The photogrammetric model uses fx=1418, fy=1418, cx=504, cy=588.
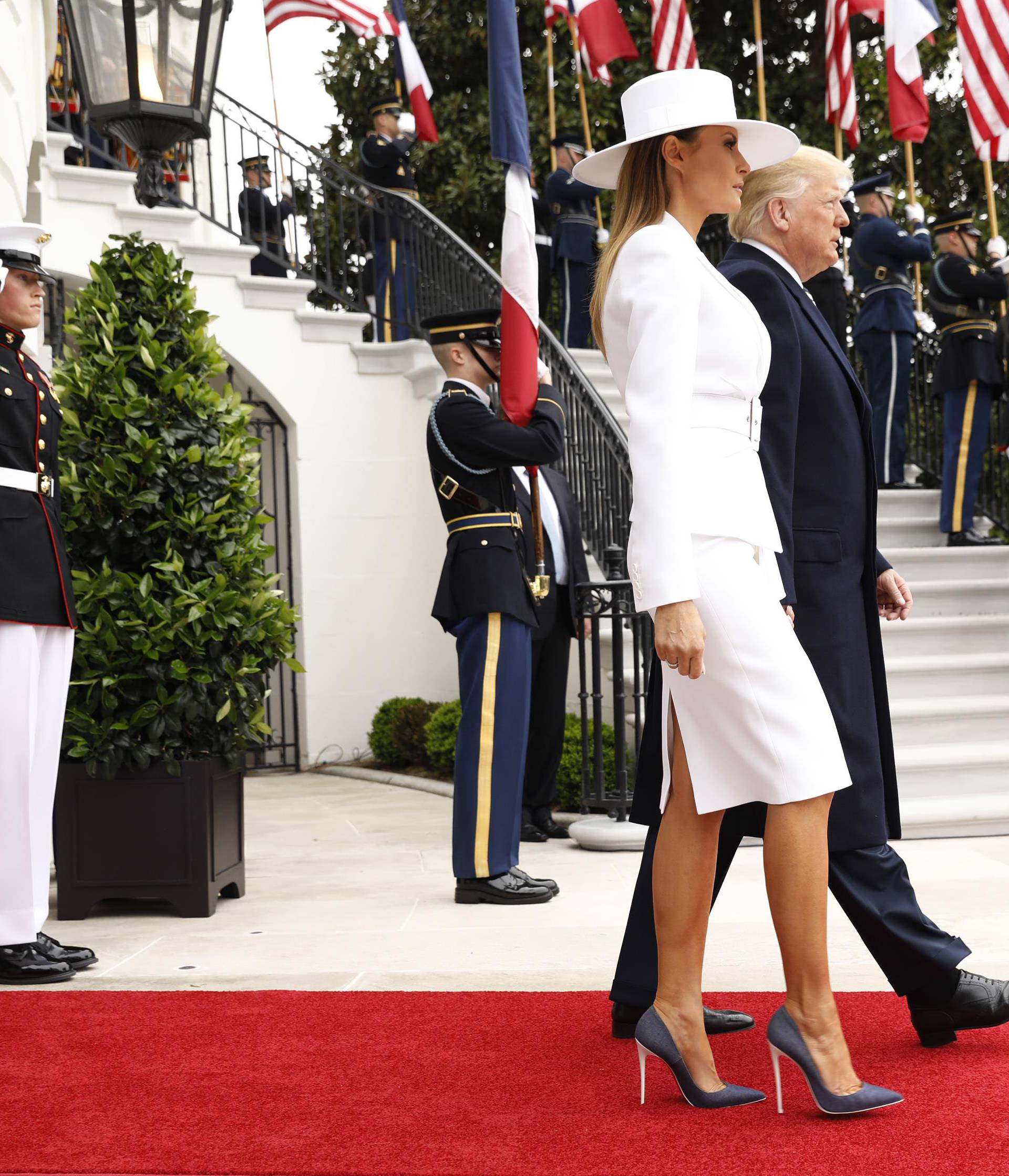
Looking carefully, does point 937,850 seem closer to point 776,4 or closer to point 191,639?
point 191,639

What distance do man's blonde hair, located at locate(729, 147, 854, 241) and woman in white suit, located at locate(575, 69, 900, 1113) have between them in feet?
1.20

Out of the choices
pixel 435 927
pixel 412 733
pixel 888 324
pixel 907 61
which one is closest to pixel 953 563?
pixel 888 324

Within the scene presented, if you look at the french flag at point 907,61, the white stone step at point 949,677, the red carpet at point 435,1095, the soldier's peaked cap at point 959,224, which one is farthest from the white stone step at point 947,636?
the french flag at point 907,61

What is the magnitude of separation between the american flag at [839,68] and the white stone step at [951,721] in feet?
20.4

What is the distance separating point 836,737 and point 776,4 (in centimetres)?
1457

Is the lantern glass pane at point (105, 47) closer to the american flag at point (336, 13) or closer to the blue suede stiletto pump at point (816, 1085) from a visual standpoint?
the blue suede stiletto pump at point (816, 1085)

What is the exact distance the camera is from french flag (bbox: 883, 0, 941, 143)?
32.7 ft

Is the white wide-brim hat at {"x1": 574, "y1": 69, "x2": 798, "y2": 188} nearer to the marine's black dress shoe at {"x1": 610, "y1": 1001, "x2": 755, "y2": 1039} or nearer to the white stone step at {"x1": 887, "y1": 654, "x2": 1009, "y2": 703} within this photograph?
the marine's black dress shoe at {"x1": 610, "y1": 1001, "x2": 755, "y2": 1039}

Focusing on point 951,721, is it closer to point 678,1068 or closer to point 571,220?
point 678,1068

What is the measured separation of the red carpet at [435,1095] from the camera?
2365 millimetres

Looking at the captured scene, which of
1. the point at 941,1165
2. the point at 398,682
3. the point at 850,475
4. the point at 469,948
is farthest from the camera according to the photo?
the point at 398,682

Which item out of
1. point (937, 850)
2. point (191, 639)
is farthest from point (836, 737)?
point (937, 850)

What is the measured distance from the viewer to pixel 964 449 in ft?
27.3

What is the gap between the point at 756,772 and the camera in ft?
8.23
